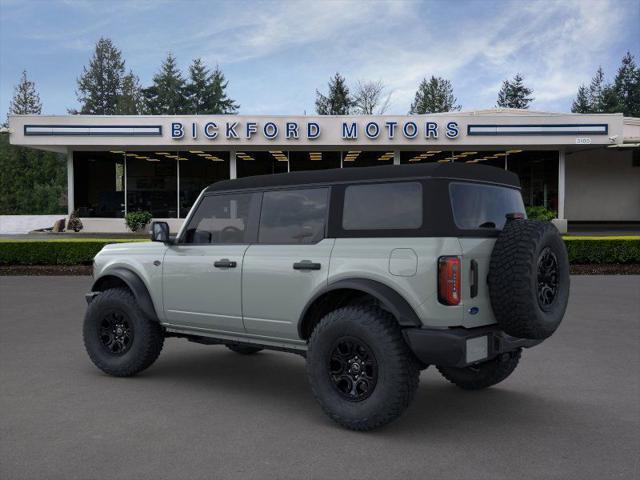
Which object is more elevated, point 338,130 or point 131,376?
point 338,130

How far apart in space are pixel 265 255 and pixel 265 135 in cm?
2269

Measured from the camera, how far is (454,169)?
4.63m

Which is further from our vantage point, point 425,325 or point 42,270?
point 42,270

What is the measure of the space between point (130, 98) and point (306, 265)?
3026 inches

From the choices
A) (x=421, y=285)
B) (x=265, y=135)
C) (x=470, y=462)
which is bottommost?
(x=470, y=462)

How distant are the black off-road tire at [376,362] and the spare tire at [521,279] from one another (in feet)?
2.47

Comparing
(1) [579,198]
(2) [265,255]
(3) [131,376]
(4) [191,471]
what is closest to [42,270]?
(3) [131,376]

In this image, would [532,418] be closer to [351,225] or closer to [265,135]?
[351,225]

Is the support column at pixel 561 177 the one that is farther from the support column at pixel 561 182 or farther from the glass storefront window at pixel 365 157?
the glass storefront window at pixel 365 157

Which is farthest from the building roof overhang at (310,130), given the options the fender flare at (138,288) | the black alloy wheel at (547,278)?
the black alloy wheel at (547,278)

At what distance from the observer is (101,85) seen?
8206cm

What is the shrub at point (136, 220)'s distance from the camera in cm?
2731

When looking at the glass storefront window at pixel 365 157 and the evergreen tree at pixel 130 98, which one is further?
the evergreen tree at pixel 130 98

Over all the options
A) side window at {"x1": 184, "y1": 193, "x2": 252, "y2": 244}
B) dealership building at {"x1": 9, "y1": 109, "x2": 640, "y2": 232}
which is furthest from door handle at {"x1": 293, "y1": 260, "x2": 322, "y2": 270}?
dealership building at {"x1": 9, "y1": 109, "x2": 640, "y2": 232}
